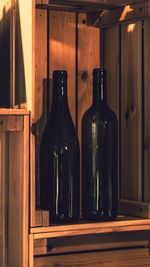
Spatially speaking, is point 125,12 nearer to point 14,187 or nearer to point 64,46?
point 64,46

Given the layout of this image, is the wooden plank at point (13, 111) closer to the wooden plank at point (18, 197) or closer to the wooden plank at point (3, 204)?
the wooden plank at point (18, 197)

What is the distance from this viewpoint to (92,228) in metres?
1.56

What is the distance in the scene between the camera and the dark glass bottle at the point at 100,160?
1.67 metres

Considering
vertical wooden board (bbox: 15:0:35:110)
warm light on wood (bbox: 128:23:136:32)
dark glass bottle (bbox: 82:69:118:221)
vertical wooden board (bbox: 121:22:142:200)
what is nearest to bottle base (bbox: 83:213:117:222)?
dark glass bottle (bbox: 82:69:118:221)

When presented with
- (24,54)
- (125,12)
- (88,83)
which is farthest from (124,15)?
(24,54)

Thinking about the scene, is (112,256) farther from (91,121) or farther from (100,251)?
(91,121)

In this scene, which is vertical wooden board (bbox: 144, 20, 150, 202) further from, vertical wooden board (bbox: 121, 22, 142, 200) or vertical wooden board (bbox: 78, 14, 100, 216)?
vertical wooden board (bbox: 78, 14, 100, 216)

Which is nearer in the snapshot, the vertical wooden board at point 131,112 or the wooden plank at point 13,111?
the wooden plank at point 13,111

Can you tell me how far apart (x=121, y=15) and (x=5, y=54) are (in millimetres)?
320

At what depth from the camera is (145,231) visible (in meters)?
1.76

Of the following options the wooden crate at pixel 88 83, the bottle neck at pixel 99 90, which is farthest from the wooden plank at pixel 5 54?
the bottle neck at pixel 99 90

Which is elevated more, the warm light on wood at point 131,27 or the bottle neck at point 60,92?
the warm light on wood at point 131,27

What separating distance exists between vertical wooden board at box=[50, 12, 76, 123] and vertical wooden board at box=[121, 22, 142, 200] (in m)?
0.14

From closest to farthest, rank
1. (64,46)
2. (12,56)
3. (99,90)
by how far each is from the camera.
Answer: (12,56)
(99,90)
(64,46)
